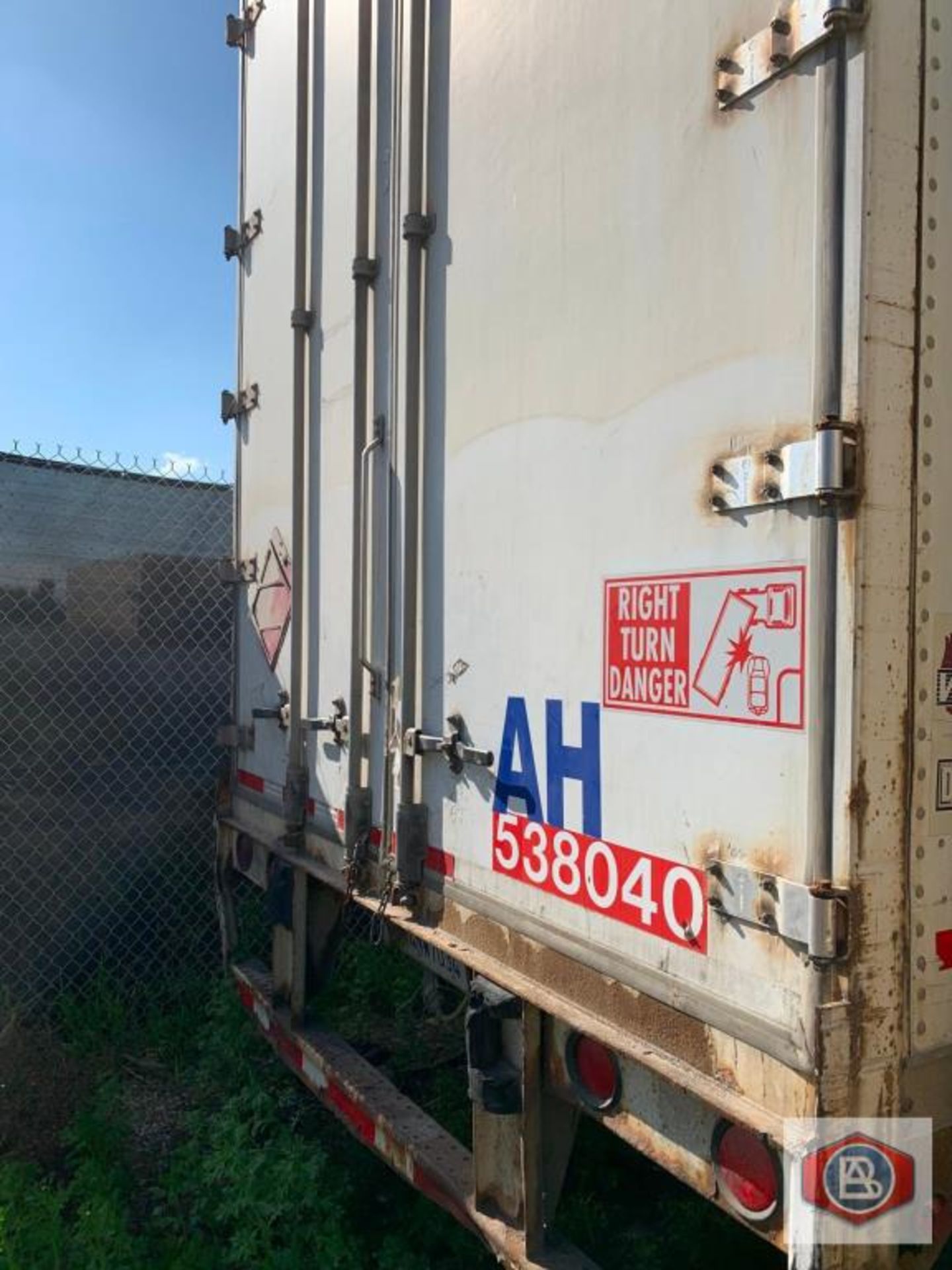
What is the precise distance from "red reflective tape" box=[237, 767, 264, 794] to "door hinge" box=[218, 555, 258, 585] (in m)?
0.76

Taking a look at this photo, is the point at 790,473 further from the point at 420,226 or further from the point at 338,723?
the point at 338,723

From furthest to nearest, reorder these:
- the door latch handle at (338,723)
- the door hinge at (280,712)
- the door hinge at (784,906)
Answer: the door hinge at (280,712) < the door latch handle at (338,723) < the door hinge at (784,906)

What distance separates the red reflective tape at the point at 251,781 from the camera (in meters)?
3.80

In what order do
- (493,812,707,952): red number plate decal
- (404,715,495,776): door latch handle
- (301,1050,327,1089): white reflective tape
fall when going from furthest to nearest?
(301,1050,327,1089): white reflective tape, (404,715,495,776): door latch handle, (493,812,707,952): red number plate decal

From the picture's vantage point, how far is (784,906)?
146cm

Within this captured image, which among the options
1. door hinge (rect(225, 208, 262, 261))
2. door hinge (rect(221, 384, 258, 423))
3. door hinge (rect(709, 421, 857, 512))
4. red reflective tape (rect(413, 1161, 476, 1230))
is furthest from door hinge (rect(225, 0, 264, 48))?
red reflective tape (rect(413, 1161, 476, 1230))

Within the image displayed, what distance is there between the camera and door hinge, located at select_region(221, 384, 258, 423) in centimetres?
390

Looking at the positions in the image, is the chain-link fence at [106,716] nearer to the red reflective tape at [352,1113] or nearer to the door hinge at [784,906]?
the red reflective tape at [352,1113]

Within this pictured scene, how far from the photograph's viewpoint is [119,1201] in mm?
3102

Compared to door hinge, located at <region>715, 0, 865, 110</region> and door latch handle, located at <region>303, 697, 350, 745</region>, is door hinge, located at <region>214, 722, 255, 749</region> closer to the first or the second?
door latch handle, located at <region>303, 697, 350, 745</region>

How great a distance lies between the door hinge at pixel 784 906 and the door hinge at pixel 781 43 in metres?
1.22

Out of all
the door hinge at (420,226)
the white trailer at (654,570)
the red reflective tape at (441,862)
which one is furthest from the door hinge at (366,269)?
the red reflective tape at (441,862)

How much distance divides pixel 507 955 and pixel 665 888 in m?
0.57

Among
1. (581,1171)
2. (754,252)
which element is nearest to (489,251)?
(754,252)
